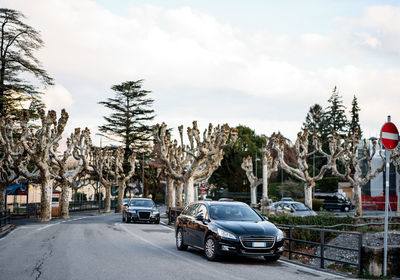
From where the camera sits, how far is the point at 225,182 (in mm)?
78312

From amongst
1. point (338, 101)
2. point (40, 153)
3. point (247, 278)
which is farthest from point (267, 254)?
point (338, 101)

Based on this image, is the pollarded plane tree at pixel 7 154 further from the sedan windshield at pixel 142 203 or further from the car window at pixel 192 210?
the car window at pixel 192 210

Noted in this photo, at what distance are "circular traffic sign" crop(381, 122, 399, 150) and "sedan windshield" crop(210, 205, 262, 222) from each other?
411 cm

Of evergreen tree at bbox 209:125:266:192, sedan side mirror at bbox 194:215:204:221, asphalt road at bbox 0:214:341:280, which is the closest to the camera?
asphalt road at bbox 0:214:341:280

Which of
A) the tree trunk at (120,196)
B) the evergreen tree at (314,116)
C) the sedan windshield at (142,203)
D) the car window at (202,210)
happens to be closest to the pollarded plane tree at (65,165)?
the sedan windshield at (142,203)

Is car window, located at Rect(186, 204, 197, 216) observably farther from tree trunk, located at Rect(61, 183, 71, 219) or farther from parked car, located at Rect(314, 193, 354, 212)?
parked car, located at Rect(314, 193, 354, 212)

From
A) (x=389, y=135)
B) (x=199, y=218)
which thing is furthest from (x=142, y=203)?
(x=389, y=135)

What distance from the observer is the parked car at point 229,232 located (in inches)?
430

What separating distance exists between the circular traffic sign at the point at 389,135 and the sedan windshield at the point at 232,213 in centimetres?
411

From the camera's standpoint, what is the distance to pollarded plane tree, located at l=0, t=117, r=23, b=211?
32.8 m

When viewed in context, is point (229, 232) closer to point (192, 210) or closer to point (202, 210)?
point (202, 210)

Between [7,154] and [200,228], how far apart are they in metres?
25.8

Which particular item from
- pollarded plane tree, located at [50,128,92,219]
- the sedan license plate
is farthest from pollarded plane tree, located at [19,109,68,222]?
the sedan license plate

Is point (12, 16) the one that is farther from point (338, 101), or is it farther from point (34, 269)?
point (338, 101)
